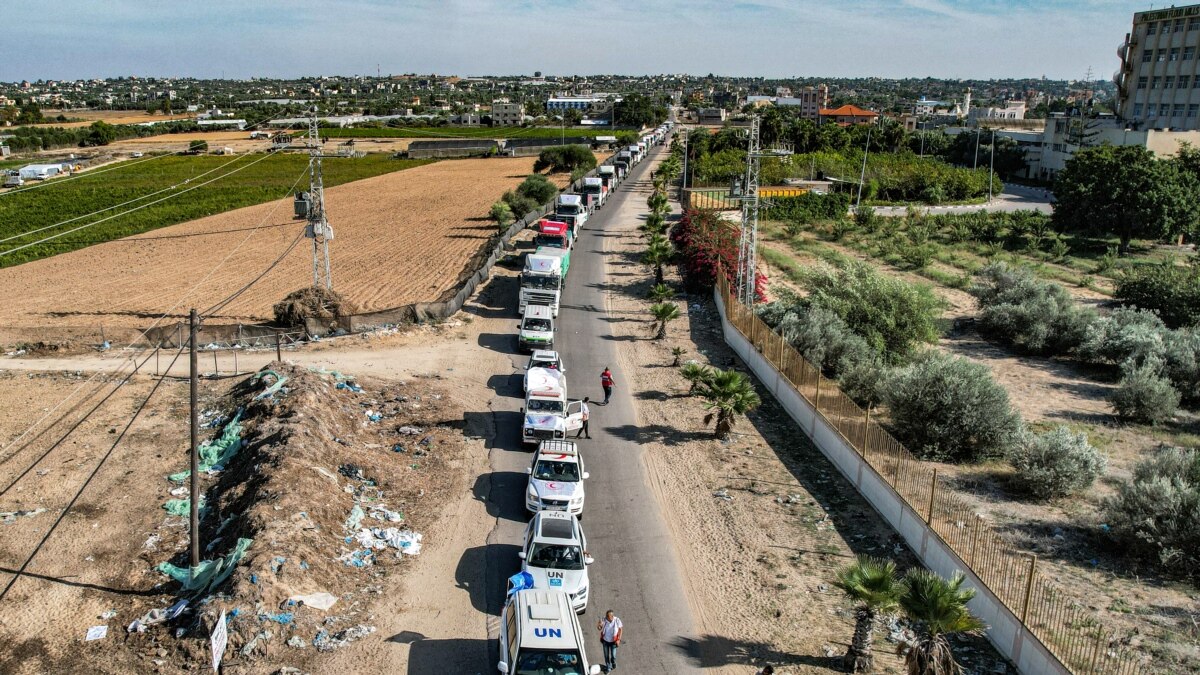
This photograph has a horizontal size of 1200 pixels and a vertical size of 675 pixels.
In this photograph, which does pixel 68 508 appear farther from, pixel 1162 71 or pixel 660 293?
pixel 1162 71

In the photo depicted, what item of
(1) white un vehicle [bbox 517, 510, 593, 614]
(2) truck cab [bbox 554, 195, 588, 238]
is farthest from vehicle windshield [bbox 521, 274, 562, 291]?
(1) white un vehicle [bbox 517, 510, 593, 614]

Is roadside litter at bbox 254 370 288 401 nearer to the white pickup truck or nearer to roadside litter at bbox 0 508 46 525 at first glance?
roadside litter at bbox 0 508 46 525

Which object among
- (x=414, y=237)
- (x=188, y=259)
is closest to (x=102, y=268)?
(x=188, y=259)

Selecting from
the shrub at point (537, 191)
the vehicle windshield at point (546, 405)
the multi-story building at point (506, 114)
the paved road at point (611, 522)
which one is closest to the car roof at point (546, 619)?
the paved road at point (611, 522)

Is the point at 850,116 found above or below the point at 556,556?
above

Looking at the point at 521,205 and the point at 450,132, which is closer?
the point at 521,205

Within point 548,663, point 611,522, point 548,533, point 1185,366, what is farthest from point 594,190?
point 548,663

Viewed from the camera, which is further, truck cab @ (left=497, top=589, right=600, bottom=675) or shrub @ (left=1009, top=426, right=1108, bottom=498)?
shrub @ (left=1009, top=426, right=1108, bottom=498)
